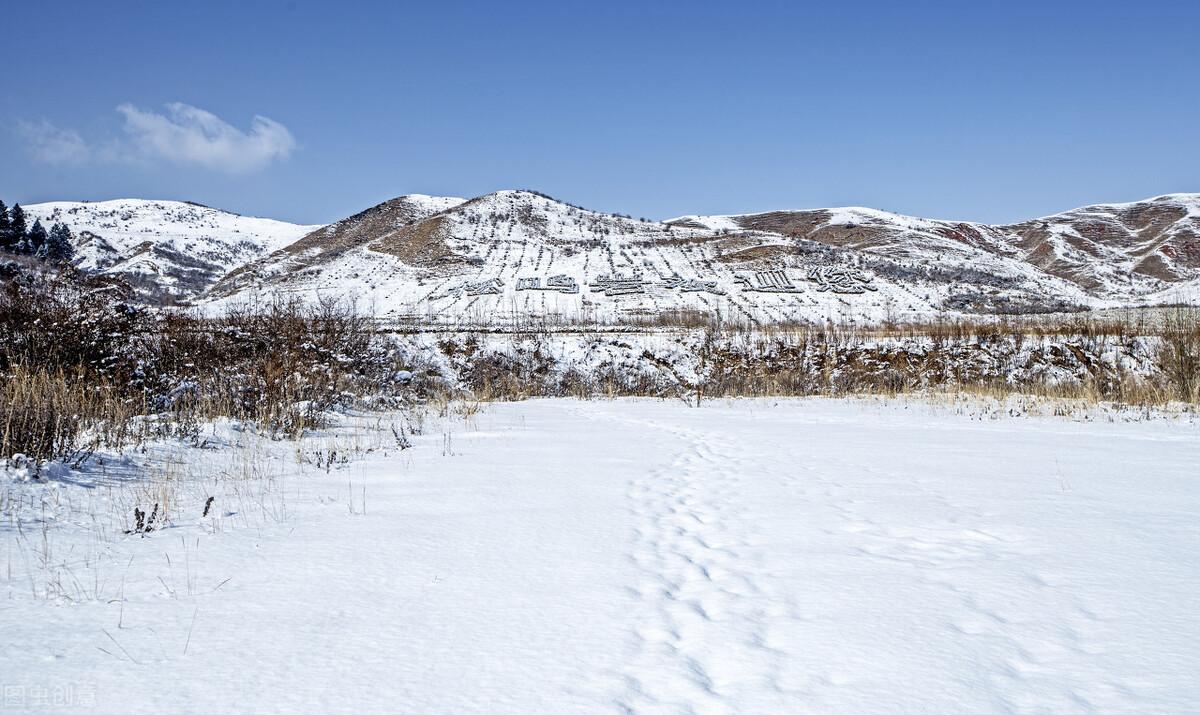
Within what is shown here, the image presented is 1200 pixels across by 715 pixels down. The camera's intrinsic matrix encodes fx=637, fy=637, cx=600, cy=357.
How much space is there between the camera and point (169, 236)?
11994 centimetres

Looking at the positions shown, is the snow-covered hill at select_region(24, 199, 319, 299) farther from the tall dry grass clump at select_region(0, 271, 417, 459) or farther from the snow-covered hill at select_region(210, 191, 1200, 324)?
the tall dry grass clump at select_region(0, 271, 417, 459)

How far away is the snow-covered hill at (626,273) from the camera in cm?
3722

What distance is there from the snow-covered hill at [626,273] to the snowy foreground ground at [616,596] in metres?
21.1

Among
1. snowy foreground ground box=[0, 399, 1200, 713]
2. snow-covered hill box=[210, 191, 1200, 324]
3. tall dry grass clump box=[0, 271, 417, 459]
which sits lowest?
snowy foreground ground box=[0, 399, 1200, 713]

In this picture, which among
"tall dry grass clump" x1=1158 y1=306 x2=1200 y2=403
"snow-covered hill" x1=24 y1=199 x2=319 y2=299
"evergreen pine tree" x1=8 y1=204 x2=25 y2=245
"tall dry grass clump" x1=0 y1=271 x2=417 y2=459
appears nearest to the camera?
"tall dry grass clump" x1=0 y1=271 x2=417 y2=459

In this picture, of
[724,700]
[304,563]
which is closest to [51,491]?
[304,563]

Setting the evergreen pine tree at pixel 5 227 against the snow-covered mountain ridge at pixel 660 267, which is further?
the evergreen pine tree at pixel 5 227

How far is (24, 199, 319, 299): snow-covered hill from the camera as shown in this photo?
96875 millimetres

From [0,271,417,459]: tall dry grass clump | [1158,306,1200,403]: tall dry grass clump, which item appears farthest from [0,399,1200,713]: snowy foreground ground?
[1158,306,1200,403]: tall dry grass clump

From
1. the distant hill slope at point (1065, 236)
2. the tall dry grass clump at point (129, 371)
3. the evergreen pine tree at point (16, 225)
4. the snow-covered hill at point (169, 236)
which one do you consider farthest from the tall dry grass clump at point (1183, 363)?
the snow-covered hill at point (169, 236)

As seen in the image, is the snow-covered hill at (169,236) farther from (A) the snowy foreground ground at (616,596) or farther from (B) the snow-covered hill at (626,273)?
(A) the snowy foreground ground at (616,596)

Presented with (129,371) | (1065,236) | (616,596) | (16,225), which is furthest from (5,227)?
(1065,236)

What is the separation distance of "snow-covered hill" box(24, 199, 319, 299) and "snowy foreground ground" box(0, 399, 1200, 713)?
91.4 m

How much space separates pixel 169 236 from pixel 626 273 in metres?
112
